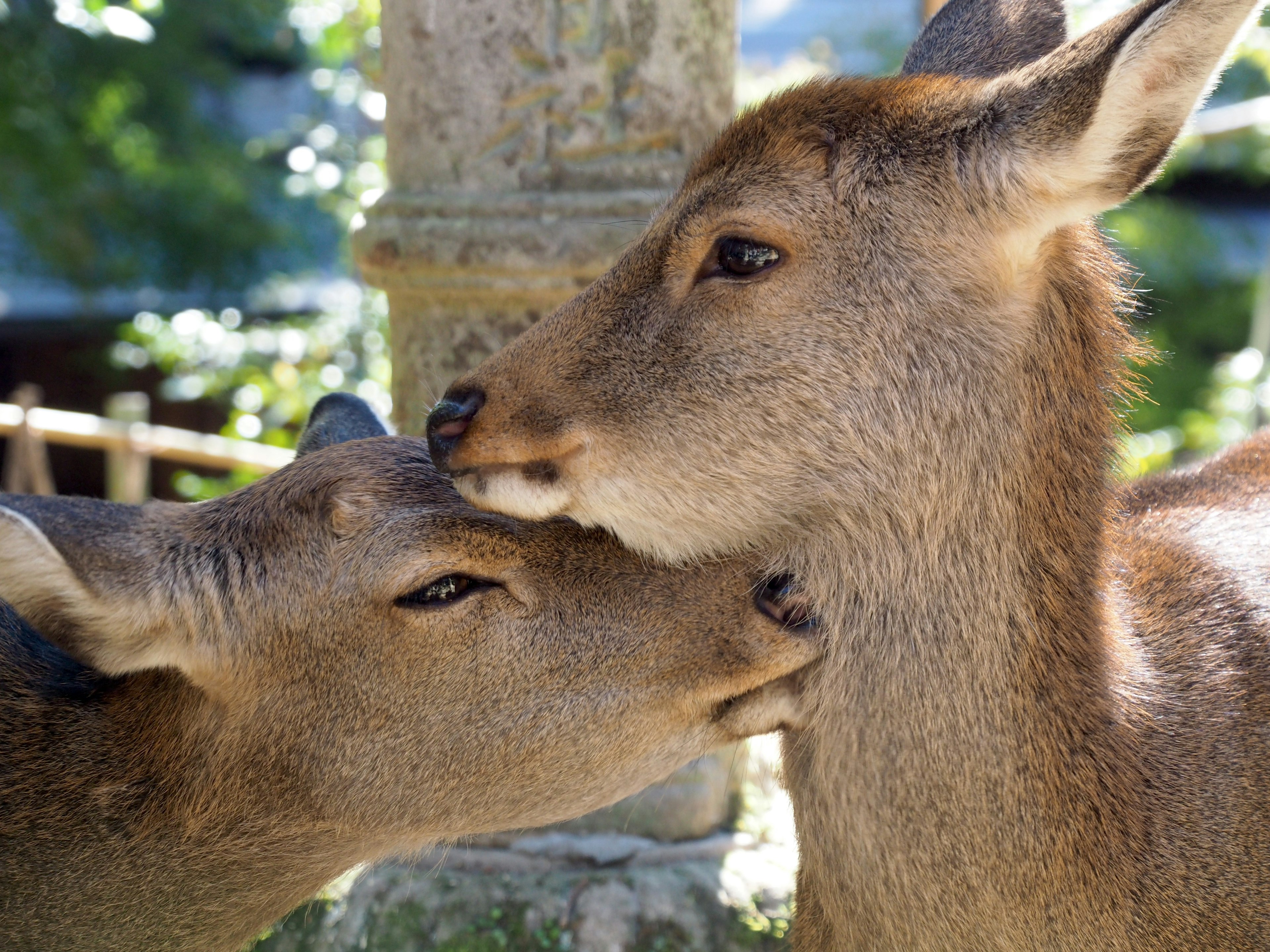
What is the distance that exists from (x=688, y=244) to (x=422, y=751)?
1290mm

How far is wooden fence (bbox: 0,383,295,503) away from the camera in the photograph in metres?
6.48

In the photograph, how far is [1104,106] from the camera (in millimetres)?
2258

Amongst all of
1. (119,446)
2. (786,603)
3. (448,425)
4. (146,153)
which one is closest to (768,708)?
(786,603)

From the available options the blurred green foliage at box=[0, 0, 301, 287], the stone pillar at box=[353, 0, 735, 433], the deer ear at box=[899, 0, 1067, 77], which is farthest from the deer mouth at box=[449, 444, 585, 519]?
the blurred green foliage at box=[0, 0, 301, 287]

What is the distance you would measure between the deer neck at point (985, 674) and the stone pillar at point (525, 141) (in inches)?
55.4

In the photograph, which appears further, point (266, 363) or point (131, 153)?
point (131, 153)

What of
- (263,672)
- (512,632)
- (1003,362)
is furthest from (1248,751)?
(263,672)

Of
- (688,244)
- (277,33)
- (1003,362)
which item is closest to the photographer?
(1003,362)

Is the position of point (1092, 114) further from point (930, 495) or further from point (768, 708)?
point (768, 708)

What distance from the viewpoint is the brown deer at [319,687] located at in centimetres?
274

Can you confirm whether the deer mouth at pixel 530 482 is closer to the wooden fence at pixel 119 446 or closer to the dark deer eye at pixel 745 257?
the dark deer eye at pixel 745 257

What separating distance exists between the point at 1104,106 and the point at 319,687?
2.05m

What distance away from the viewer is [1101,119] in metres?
2.28

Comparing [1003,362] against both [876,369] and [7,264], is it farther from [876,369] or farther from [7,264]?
[7,264]
